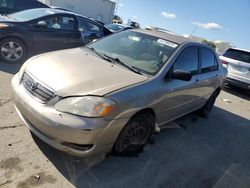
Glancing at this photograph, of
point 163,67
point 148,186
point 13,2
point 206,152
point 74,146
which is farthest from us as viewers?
point 13,2

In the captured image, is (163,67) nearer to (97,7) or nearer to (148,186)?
(148,186)

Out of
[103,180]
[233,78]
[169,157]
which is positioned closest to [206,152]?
[169,157]

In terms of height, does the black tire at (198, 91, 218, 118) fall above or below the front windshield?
below

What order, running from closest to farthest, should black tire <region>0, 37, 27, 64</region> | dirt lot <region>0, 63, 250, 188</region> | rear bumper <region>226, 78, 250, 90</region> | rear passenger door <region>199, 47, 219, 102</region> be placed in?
dirt lot <region>0, 63, 250, 188</region>, rear passenger door <region>199, 47, 219, 102</region>, black tire <region>0, 37, 27, 64</region>, rear bumper <region>226, 78, 250, 90</region>

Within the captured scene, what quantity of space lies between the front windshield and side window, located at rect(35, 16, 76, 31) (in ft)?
9.78

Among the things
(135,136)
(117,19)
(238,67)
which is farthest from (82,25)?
(117,19)

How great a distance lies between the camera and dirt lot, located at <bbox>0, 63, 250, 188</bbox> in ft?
10.5

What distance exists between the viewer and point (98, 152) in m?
3.27

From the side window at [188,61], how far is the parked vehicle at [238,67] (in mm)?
5592

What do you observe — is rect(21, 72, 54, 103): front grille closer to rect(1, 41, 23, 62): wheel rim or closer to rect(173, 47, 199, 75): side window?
rect(173, 47, 199, 75): side window

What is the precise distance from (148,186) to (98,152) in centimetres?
76

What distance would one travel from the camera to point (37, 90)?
3.34 metres

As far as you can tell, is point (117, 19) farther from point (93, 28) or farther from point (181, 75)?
point (181, 75)

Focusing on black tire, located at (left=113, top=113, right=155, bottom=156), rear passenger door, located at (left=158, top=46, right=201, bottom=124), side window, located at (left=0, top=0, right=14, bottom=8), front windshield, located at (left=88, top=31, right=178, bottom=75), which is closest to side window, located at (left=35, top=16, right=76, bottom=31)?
front windshield, located at (left=88, top=31, right=178, bottom=75)
